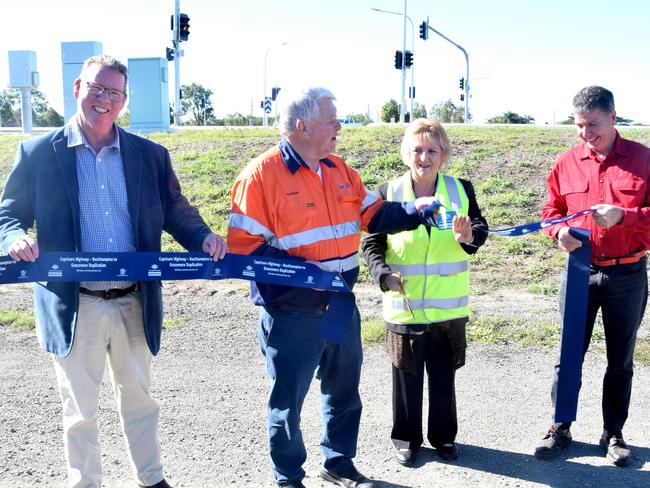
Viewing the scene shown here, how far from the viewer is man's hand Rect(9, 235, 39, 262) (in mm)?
3496

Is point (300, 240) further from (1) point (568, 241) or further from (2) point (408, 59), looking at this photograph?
(2) point (408, 59)

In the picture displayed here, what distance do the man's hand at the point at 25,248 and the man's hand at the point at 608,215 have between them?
312 cm

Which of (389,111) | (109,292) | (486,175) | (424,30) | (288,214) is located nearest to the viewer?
(109,292)

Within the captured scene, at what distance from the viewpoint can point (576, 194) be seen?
180 inches

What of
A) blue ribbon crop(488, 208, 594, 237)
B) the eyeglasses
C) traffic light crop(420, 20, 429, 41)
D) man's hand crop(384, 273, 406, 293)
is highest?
traffic light crop(420, 20, 429, 41)

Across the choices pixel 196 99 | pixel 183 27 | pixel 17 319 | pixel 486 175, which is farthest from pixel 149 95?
pixel 196 99

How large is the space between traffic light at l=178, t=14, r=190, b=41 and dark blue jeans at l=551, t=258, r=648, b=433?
2435cm

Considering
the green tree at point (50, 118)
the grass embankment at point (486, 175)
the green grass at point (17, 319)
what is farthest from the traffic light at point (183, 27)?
the green tree at point (50, 118)

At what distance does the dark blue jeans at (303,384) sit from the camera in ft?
13.1

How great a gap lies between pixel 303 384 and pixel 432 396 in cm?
101

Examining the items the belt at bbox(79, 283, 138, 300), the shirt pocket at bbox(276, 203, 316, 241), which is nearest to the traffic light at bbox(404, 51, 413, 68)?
the shirt pocket at bbox(276, 203, 316, 241)

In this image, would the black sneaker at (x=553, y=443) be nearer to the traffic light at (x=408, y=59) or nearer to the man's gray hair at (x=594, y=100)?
the man's gray hair at (x=594, y=100)

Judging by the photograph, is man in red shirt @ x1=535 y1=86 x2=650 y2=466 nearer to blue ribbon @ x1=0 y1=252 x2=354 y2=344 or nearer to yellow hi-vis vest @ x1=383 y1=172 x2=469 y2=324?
yellow hi-vis vest @ x1=383 y1=172 x2=469 y2=324

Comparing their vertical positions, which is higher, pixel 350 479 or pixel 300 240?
pixel 300 240
